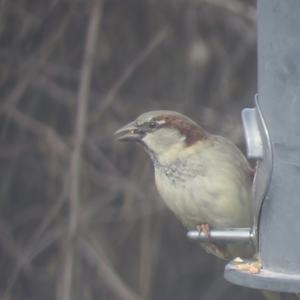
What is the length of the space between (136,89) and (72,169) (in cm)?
99

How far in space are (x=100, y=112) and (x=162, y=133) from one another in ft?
4.75

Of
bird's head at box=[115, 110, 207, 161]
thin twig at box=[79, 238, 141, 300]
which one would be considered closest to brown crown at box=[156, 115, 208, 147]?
bird's head at box=[115, 110, 207, 161]

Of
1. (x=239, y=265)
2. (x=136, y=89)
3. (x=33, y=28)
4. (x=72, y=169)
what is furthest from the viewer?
(x=136, y=89)

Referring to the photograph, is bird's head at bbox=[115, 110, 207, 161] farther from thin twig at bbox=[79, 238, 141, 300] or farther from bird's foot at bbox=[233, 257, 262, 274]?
thin twig at bbox=[79, 238, 141, 300]

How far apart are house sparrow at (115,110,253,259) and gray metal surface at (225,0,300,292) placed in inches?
22.7

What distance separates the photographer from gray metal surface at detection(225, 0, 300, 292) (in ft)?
10.5

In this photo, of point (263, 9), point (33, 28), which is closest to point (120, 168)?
point (33, 28)

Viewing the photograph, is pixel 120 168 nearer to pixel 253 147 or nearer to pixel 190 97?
pixel 190 97

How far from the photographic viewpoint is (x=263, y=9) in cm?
332

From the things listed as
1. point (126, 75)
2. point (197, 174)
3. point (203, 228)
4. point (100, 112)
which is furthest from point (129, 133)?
point (100, 112)

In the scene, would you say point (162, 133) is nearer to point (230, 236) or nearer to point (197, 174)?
point (197, 174)

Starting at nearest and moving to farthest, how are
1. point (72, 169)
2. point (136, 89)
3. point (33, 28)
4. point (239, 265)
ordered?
point (239, 265)
point (72, 169)
point (33, 28)
point (136, 89)

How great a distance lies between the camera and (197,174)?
389cm

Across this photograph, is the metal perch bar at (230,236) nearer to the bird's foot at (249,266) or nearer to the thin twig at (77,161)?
the bird's foot at (249,266)
